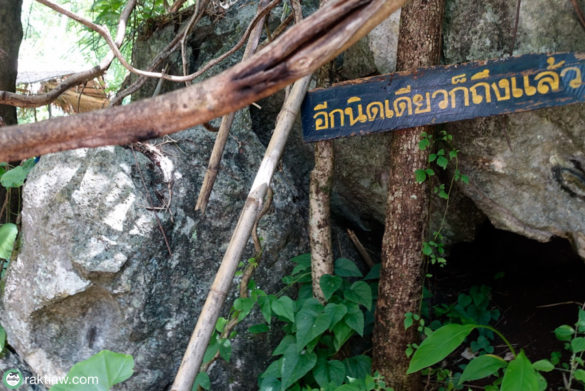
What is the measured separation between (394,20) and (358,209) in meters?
1.28

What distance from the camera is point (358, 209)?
3.43 meters

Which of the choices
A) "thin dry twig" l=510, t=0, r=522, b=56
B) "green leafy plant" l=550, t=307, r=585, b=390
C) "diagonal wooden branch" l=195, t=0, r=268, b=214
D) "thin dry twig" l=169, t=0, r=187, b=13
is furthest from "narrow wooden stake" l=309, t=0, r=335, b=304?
"thin dry twig" l=169, t=0, r=187, b=13

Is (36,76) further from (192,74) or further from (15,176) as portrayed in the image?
(192,74)

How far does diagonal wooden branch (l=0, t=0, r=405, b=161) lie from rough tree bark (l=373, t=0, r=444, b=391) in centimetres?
132

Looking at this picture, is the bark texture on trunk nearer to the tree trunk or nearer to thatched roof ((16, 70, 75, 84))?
the tree trunk

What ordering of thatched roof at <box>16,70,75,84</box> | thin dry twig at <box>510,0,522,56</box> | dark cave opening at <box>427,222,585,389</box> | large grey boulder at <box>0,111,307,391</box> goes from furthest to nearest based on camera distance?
thatched roof at <box>16,70,75,84</box>
dark cave opening at <box>427,222,585,389</box>
large grey boulder at <box>0,111,307,391</box>
thin dry twig at <box>510,0,522,56</box>

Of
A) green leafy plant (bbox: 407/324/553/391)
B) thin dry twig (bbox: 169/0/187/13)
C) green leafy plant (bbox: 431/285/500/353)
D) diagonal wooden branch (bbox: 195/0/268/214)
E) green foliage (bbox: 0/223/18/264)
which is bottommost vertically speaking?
green leafy plant (bbox: 407/324/553/391)

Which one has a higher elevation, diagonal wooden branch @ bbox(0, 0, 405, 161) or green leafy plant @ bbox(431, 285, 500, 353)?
diagonal wooden branch @ bbox(0, 0, 405, 161)

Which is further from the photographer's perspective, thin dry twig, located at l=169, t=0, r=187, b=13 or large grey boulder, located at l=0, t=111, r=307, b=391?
thin dry twig, located at l=169, t=0, r=187, b=13

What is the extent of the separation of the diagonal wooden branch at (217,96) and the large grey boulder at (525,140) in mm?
1594

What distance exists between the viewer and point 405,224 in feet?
7.96

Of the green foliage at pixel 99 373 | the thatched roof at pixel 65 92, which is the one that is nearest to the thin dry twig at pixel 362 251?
the green foliage at pixel 99 373

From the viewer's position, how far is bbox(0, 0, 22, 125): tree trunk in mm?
3107

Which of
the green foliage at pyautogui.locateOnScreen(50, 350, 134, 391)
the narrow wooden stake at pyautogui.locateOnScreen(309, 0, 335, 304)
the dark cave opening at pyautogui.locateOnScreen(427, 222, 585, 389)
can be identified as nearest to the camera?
the green foliage at pyautogui.locateOnScreen(50, 350, 134, 391)
